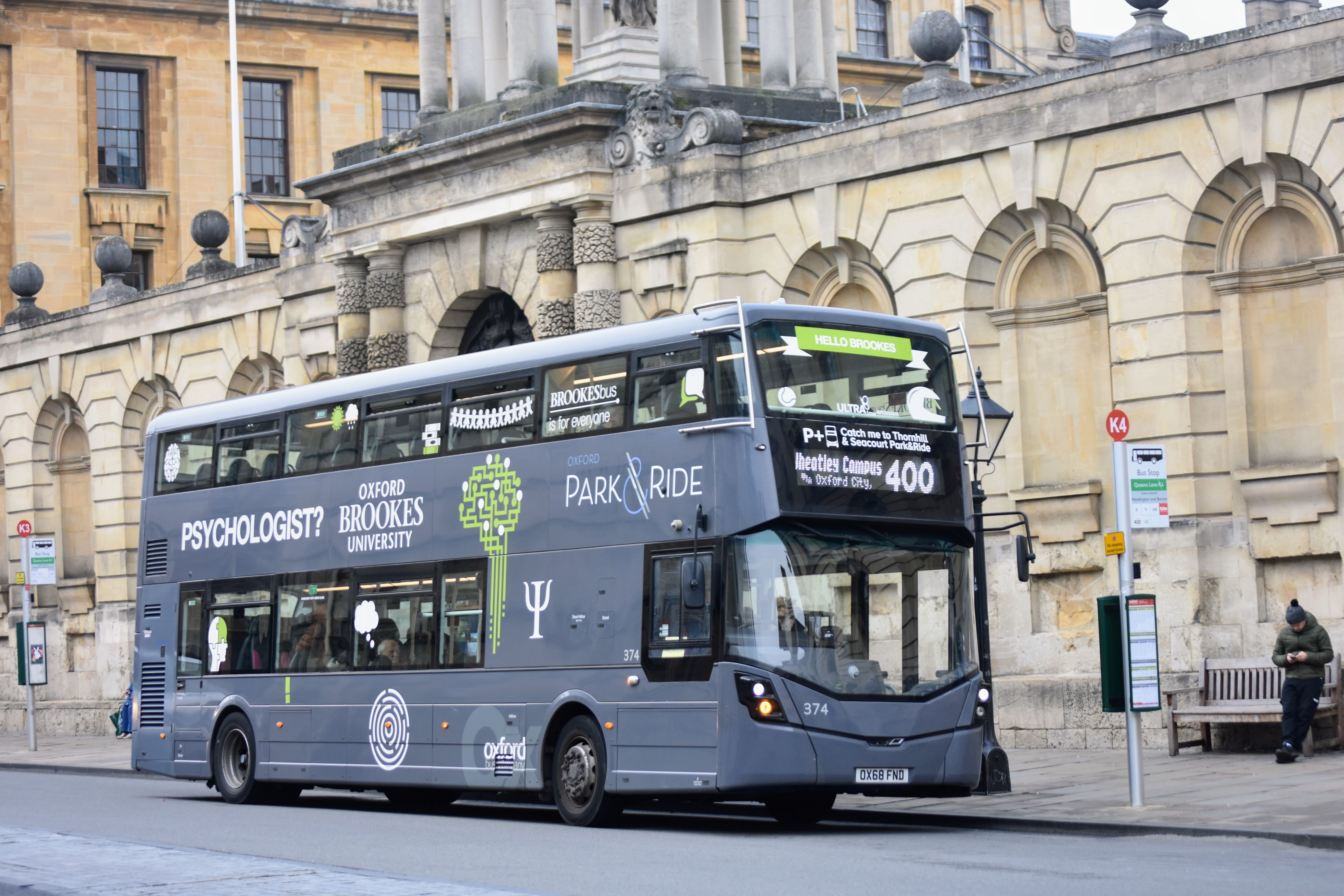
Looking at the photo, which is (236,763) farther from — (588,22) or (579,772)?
(588,22)

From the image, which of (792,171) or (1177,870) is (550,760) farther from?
(792,171)

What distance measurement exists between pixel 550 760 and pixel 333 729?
3.41 m

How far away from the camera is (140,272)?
53.9 metres

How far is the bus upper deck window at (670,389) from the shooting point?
17.1m

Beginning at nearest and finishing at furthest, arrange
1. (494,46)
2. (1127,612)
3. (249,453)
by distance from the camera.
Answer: (1127,612) → (249,453) → (494,46)

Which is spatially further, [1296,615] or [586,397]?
[1296,615]

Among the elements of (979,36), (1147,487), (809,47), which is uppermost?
(979,36)

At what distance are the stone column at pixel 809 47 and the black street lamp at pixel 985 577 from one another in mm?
12604

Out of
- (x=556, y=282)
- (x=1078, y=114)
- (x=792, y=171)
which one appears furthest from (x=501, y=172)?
(x=1078, y=114)

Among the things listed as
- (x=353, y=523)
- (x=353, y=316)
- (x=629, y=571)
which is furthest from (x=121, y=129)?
(x=629, y=571)

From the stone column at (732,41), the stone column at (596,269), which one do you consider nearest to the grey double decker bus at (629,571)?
the stone column at (596,269)

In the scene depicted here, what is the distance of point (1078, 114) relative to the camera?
22656 mm

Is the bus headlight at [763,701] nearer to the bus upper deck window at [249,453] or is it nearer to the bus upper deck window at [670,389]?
the bus upper deck window at [670,389]

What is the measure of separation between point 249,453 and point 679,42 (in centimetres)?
940
